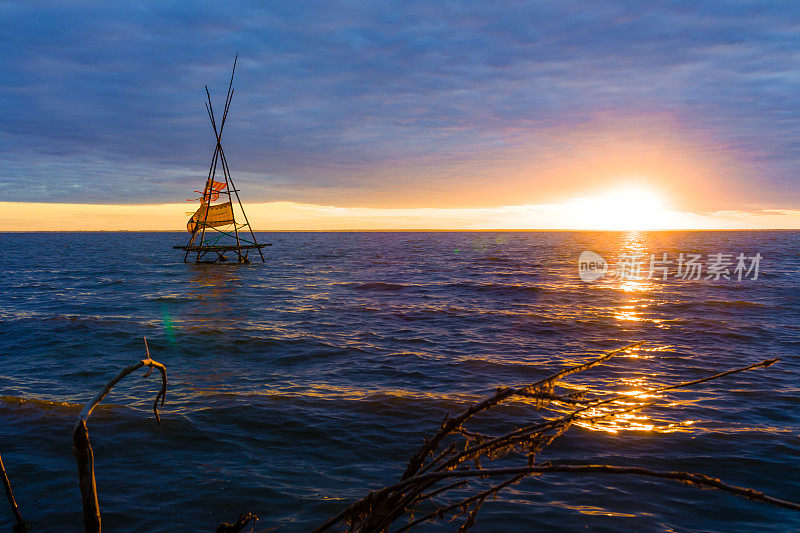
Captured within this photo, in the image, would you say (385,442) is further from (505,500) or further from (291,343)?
(291,343)

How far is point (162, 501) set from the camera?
5.68 m

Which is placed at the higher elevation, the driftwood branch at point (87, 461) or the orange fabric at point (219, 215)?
the orange fabric at point (219, 215)

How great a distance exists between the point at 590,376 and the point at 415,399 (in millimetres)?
4448

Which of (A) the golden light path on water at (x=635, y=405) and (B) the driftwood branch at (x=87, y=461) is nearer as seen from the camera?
(B) the driftwood branch at (x=87, y=461)

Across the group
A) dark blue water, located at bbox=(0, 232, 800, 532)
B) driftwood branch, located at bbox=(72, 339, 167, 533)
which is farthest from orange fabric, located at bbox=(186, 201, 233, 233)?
driftwood branch, located at bbox=(72, 339, 167, 533)

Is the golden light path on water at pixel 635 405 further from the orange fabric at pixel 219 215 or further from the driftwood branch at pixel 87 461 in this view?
the orange fabric at pixel 219 215

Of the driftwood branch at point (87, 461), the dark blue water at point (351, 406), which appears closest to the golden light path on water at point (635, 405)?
the dark blue water at point (351, 406)

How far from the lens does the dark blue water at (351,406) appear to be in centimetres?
567

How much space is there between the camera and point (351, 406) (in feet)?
29.5

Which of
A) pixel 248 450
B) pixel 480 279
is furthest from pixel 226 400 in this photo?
pixel 480 279

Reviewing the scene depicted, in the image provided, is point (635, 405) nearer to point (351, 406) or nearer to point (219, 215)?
point (351, 406)

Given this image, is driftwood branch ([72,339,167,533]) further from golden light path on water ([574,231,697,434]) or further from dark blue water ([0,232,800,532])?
dark blue water ([0,232,800,532])

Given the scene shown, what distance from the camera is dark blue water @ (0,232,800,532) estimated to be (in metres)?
5.67

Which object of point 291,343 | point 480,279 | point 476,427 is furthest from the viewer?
point 480,279
